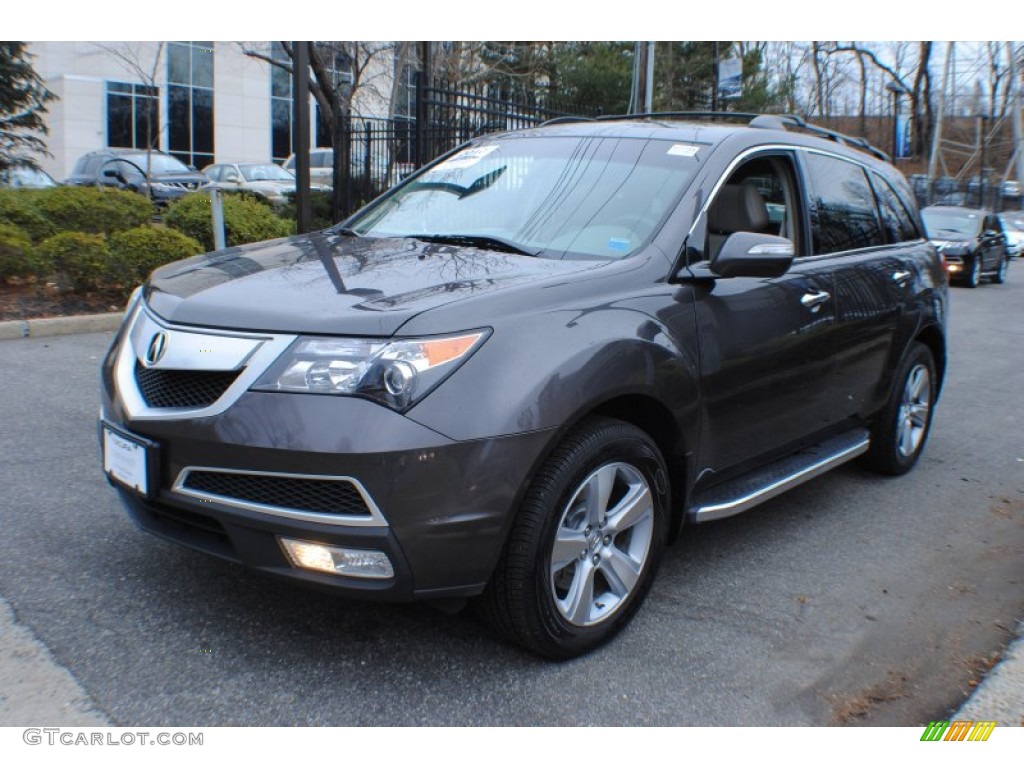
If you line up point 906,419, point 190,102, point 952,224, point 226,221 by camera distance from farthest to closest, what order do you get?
point 190,102 → point 952,224 → point 226,221 → point 906,419

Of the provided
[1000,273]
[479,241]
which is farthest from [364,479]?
[1000,273]

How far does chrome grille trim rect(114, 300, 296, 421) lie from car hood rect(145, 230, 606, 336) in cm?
4

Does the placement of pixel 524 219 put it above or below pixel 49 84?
below

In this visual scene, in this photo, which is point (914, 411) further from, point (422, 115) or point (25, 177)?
point (25, 177)

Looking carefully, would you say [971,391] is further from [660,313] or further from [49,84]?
[49,84]

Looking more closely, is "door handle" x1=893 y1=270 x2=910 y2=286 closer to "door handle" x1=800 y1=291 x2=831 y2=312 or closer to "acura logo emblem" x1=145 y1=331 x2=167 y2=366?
"door handle" x1=800 y1=291 x2=831 y2=312

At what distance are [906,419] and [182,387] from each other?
4086 millimetres

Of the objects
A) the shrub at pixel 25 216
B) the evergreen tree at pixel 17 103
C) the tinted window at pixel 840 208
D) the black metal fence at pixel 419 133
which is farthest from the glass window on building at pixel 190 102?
the tinted window at pixel 840 208

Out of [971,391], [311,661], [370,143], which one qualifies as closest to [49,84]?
[370,143]

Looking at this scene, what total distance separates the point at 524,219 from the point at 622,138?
676mm

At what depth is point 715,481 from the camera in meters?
3.78

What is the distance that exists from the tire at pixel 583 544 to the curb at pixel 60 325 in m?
5.86

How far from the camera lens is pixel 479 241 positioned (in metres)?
3.68
